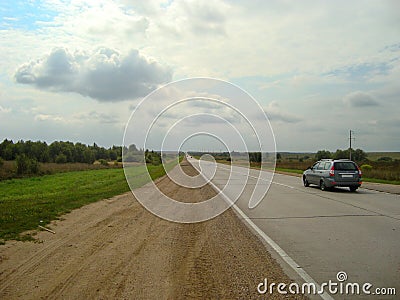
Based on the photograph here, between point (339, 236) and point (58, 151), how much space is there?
78.6 m

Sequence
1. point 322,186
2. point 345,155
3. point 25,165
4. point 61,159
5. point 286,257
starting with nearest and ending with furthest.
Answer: point 286,257 → point 322,186 → point 25,165 → point 61,159 → point 345,155

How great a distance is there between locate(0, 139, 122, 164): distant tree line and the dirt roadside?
5865 centimetres

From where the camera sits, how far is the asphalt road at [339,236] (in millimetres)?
6031

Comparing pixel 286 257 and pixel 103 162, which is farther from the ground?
pixel 103 162

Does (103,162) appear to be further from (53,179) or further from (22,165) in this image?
(53,179)

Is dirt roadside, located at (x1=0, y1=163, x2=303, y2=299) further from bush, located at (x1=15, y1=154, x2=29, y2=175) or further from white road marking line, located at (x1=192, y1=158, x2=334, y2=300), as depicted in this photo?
bush, located at (x1=15, y1=154, x2=29, y2=175)

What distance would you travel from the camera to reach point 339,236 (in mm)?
8758

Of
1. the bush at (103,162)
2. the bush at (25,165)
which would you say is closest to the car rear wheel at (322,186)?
the bush at (25,165)

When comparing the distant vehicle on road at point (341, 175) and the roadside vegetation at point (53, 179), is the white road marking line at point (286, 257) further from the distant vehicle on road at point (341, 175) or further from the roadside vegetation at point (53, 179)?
the distant vehicle on road at point (341, 175)

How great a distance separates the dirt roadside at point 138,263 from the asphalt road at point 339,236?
2.28 ft

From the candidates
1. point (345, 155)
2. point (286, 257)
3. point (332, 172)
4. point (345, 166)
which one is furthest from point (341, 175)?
point (345, 155)

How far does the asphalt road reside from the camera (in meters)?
6.03

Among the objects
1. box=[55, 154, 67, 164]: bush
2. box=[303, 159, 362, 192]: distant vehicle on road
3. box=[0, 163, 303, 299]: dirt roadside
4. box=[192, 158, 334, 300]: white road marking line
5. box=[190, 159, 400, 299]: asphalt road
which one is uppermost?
box=[55, 154, 67, 164]: bush

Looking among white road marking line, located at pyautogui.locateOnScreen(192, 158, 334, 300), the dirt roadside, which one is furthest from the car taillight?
the dirt roadside
